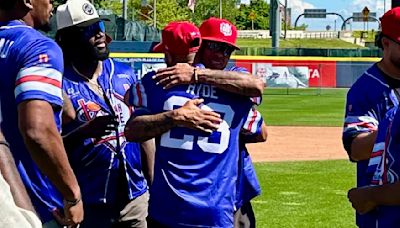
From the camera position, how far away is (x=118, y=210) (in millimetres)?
5027

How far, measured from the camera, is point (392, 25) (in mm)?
3762

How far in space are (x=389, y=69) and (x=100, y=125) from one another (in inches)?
60.6

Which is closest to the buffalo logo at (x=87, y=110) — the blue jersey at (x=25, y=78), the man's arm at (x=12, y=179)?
the blue jersey at (x=25, y=78)

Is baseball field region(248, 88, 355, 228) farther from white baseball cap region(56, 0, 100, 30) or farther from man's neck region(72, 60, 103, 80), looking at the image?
white baseball cap region(56, 0, 100, 30)

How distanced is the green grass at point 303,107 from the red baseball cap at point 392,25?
58.3 ft

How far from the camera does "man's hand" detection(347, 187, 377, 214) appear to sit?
3424 millimetres

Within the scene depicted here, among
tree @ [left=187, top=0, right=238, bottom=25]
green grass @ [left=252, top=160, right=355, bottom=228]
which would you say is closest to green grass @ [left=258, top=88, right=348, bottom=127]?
green grass @ [left=252, top=160, right=355, bottom=228]

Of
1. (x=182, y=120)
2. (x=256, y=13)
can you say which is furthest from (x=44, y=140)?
(x=256, y=13)

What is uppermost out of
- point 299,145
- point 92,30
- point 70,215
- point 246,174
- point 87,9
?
point 87,9

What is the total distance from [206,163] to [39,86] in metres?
1.00

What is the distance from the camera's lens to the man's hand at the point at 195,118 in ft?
13.5

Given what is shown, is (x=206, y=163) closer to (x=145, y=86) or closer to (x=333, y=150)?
(x=145, y=86)

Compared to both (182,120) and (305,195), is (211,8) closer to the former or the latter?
(305,195)

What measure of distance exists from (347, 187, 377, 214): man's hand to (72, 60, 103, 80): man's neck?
6.39ft
